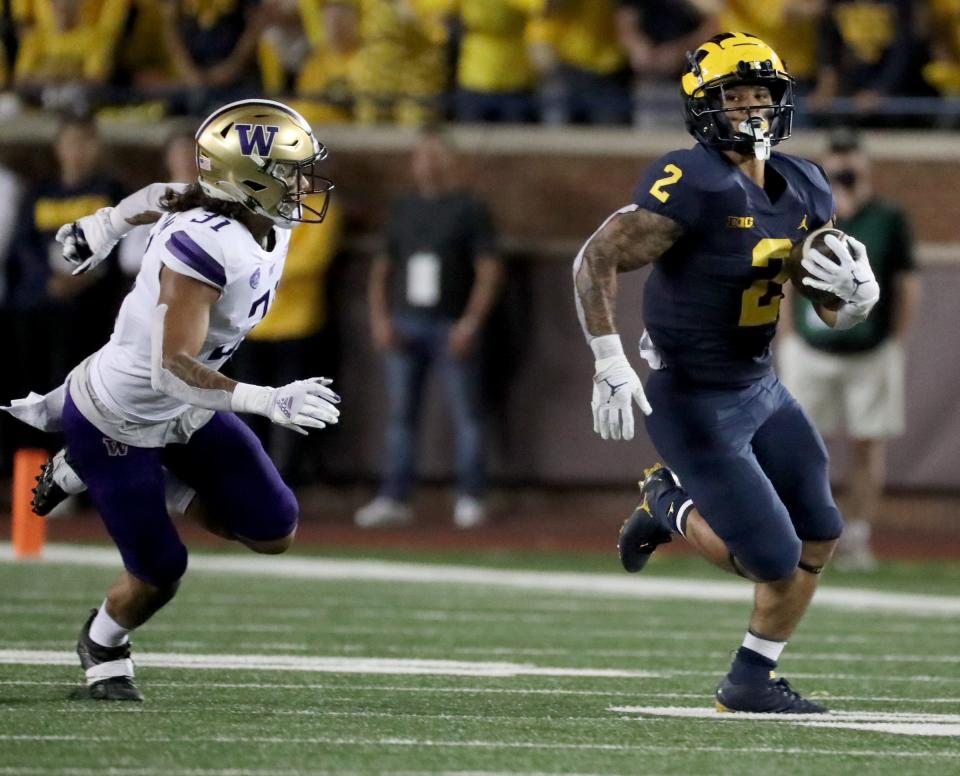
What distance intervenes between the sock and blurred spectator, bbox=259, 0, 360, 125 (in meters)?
6.37

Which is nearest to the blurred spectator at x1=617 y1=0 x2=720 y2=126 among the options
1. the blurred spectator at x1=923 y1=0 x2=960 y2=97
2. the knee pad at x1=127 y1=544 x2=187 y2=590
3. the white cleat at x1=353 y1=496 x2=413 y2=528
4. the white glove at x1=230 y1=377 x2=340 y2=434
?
the blurred spectator at x1=923 y1=0 x2=960 y2=97

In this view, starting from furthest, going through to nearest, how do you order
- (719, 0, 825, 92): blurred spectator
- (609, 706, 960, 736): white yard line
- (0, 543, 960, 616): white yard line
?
(719, 0, 825, 92): blurred spectator < (0, 543, 960, 616): white yard line < (609, 706, 960, 736): white yard line

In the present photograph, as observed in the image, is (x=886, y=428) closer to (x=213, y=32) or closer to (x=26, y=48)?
(x=213, y=32)

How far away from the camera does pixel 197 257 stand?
487 cm

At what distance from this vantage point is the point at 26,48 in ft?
39.0

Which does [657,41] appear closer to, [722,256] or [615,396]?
Result: [722,256]

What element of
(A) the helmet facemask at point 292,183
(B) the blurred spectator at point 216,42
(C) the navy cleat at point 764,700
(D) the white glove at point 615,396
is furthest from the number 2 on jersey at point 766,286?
(B) the blurred spectator at point 216,42

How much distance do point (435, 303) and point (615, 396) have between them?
5497mm

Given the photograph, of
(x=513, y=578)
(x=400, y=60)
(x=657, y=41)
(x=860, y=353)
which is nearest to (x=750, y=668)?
(x=513, y=578)

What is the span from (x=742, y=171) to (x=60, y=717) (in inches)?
84.7

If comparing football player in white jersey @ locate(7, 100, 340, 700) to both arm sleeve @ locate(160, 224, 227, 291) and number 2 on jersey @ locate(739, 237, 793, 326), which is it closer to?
arm sleeve @ locate(160, 224, 227, 291)

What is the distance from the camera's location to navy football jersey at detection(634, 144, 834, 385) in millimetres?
5062

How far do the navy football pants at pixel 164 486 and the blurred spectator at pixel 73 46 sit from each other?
6688 millimetres

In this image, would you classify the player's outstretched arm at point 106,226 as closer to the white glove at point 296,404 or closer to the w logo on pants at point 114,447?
the w logo on pants at point 114,447
